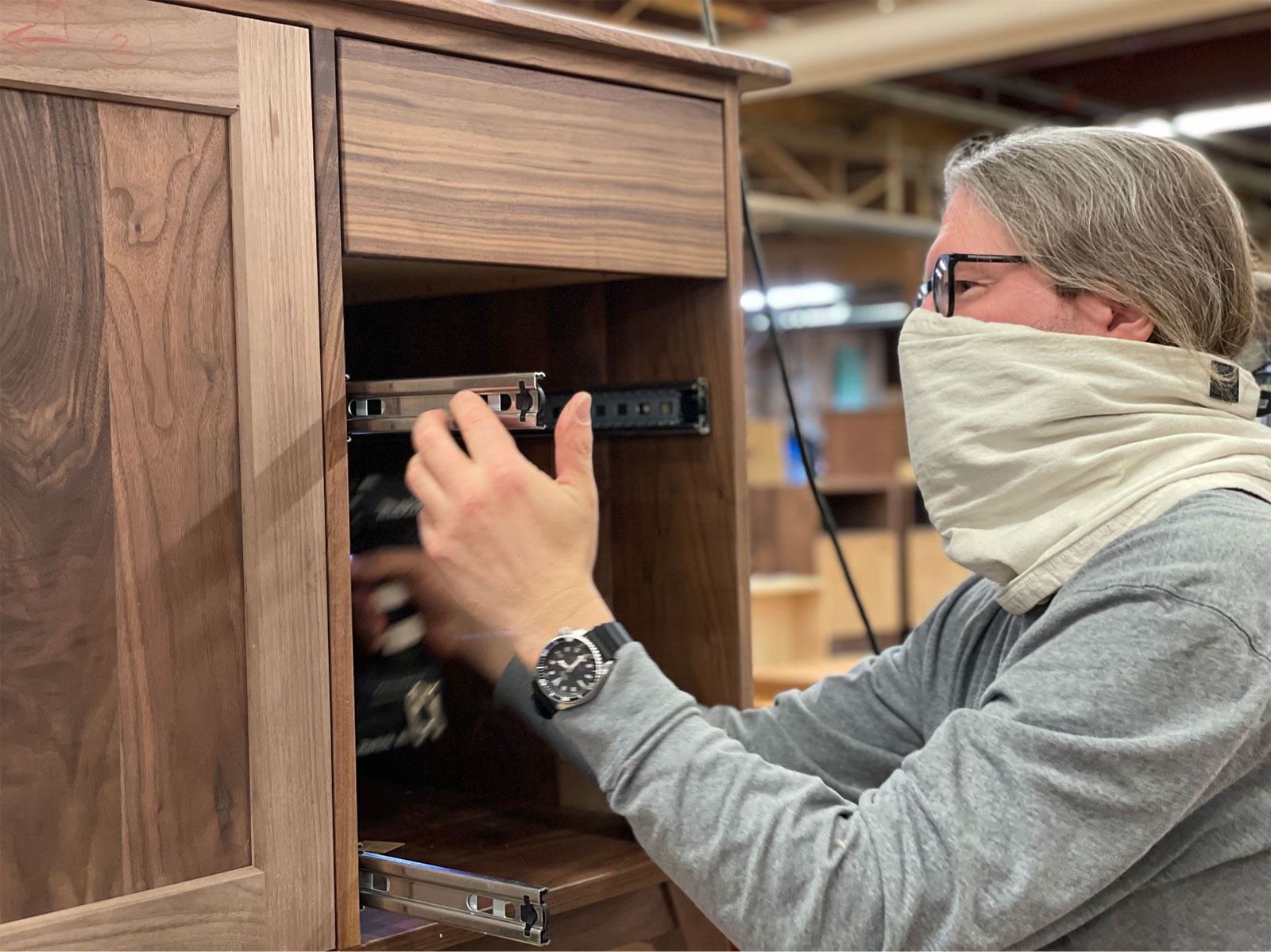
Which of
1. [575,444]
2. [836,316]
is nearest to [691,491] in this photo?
[575,444]

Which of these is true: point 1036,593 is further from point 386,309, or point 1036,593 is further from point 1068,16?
point 1068,16

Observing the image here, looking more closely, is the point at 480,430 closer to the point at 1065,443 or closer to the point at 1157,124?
the point at 1065,443

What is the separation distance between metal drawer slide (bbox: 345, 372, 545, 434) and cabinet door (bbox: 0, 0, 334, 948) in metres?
0.08

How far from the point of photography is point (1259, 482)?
0.96m

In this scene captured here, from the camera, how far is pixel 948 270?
105cm

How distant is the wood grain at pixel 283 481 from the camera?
35.4 inches

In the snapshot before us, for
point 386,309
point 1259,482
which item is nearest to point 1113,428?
point 1259,482

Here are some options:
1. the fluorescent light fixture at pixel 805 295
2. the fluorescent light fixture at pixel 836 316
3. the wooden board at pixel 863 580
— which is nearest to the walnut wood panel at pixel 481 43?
the wooden board at pixel 863 580

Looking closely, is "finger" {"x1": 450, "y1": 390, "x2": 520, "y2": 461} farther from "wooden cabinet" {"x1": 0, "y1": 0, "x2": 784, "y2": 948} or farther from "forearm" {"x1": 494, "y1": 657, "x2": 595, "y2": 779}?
"forearm" {"x1": 494, "y1": 657, "x2": 595, "y2": 779}

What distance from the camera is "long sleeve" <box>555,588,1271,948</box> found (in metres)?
0.83

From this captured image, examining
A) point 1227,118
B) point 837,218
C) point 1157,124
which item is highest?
point 1157,124

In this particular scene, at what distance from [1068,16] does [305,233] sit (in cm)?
414

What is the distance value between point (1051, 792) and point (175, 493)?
0.59 meters

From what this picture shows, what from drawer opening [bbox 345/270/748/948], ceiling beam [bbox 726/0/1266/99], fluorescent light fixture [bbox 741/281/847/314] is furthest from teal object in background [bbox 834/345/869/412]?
drawer opening [bbox 345/270/748/948]
